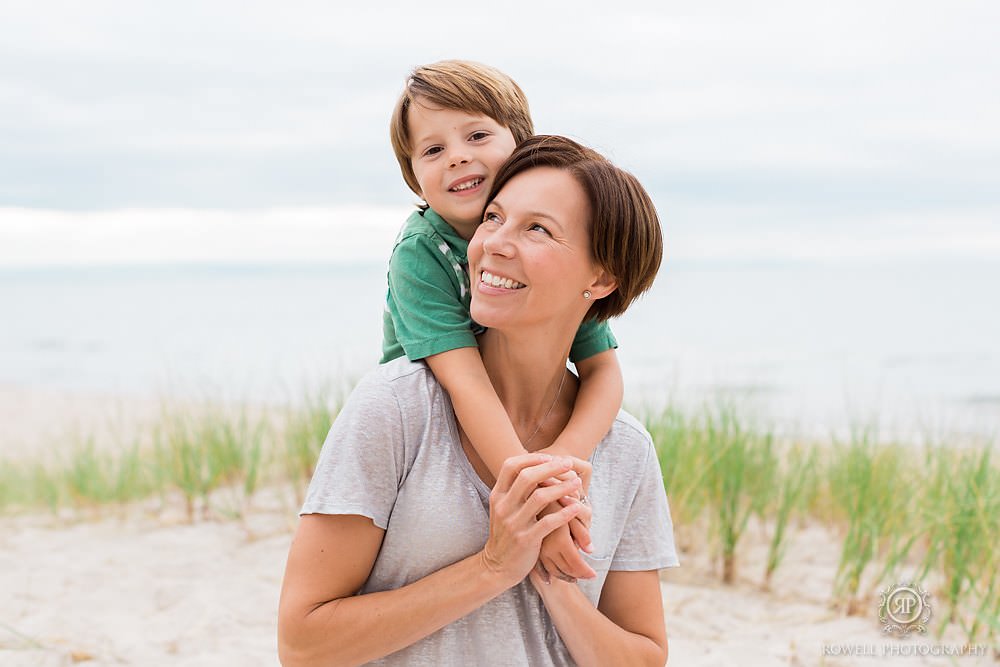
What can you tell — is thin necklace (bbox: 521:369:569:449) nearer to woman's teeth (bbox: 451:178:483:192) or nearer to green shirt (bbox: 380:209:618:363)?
green shirt (bbox: 380:209:618:363)

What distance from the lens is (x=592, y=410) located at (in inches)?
85.5

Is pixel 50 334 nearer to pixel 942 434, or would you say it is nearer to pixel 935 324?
pixel 935 324

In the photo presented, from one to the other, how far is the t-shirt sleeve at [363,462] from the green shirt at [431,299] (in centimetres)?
27

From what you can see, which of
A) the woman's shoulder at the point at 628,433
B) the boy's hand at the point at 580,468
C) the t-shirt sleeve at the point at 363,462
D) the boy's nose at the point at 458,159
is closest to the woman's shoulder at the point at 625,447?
the woman's shoulder at the point at 628,433

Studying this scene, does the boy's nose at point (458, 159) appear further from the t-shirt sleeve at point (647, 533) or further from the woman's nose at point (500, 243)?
the t-shirt sleeve at point (647, 533)

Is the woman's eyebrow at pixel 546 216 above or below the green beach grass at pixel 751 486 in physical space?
above

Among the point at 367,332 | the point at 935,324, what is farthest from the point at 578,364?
the point at 935,324

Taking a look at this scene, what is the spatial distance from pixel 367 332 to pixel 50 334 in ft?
31.9

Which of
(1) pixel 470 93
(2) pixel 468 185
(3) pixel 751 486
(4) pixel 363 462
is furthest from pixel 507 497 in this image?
(3) pixel 751 486

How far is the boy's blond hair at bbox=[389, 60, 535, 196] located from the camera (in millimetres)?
2635

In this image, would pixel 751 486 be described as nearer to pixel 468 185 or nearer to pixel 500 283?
pixel 468 185

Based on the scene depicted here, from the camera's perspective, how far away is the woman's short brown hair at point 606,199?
206cm

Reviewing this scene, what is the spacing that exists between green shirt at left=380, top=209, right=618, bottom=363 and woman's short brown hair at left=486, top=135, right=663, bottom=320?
0.32 m

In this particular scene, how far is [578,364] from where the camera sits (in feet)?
8.27
